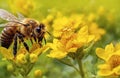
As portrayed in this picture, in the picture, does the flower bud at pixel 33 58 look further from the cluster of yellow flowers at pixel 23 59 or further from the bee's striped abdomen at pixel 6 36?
the bee's striped abdomen at pixel 6 36

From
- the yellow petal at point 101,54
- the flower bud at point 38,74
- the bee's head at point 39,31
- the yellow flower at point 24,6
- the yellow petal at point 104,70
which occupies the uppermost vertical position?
the yellow flower at point 24,6

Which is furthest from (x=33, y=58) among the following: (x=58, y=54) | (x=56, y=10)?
(x=56, y=10)

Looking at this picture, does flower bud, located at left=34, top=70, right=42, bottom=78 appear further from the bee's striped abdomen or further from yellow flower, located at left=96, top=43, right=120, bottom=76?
yellow flower, located at left=96, top=43, right=120, bottom=76

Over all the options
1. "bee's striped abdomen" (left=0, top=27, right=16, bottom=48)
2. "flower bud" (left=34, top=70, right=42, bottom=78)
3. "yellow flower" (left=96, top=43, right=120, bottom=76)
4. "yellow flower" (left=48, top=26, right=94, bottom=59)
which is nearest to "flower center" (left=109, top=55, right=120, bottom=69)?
"yellow flower" (left=96, top=43, right=120, bottom=76)

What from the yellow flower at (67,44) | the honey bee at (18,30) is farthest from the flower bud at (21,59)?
the honey bee at (18,30)

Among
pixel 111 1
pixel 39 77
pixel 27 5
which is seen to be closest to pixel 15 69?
pixel 39 77

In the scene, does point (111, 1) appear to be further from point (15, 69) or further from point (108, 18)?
point (15, 69)

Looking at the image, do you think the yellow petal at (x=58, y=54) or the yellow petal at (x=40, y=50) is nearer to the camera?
the yellow petal at (x=58, y=54)
